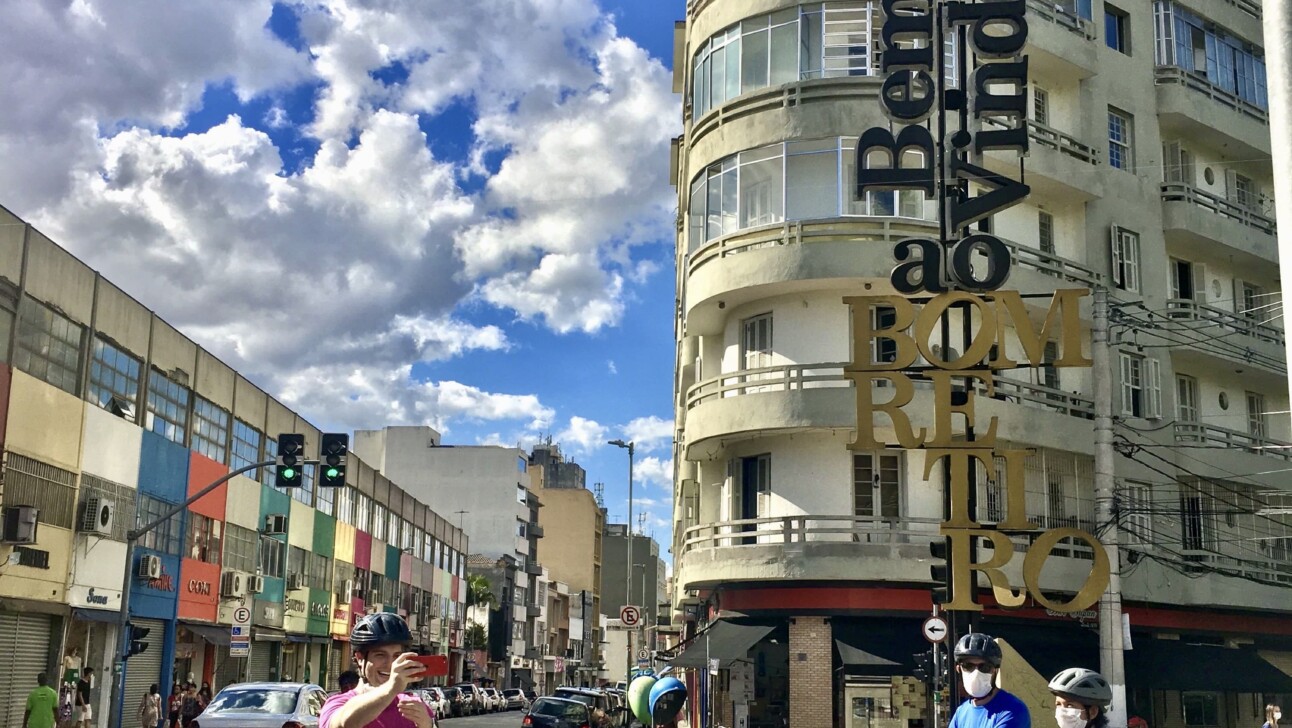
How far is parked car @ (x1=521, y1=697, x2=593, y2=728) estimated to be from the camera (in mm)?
26672

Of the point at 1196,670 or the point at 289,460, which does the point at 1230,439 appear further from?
the point at 289,460

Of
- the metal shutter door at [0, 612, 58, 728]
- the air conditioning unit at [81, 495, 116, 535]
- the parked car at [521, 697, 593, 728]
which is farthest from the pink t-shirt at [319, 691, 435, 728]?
the air conditioning unit at [81, 495, 116, 535]

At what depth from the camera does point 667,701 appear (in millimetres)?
8633

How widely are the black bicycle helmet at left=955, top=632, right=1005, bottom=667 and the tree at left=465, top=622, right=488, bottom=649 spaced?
3447 inches

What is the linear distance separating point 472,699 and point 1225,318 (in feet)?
128

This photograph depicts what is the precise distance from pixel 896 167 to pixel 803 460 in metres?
6.65

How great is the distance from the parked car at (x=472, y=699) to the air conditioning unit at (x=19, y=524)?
1368 inches

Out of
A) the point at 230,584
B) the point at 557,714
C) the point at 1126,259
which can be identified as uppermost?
the point at 1126,259

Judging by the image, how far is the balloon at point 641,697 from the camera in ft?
37.5

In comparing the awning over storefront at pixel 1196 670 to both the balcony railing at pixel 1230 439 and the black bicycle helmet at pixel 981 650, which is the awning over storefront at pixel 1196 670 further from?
the black bicycle helmet at pixel 981 650

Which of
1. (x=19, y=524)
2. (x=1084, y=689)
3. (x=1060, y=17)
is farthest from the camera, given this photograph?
(x=1060, y=17)

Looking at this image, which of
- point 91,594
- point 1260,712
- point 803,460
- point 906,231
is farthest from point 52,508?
point 1260,712

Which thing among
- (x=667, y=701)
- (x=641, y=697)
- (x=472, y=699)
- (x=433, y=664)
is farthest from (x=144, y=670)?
(x=433, y=664)

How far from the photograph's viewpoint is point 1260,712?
33.1 meters
